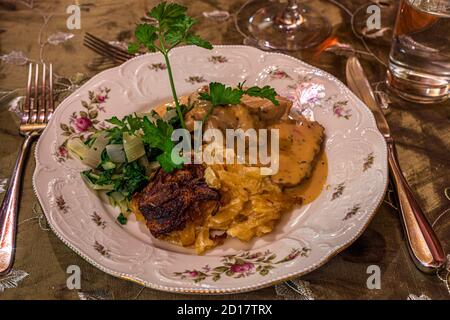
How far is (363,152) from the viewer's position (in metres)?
2.41

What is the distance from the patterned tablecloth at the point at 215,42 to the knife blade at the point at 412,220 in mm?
61

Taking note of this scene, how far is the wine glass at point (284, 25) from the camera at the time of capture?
3.37 m

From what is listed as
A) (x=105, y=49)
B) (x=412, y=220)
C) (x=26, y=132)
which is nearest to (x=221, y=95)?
(x=412, y=220)

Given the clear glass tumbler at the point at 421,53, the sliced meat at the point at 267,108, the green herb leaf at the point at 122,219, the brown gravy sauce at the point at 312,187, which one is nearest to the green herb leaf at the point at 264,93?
the sliced meat at the point at 267,108

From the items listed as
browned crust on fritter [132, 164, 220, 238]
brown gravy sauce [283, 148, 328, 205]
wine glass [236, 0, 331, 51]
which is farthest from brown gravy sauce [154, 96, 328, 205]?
wine glass [236, 0, 331, 51]

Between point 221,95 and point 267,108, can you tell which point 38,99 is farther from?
point 267,108

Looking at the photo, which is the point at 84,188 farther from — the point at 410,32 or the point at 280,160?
the point at 410,32

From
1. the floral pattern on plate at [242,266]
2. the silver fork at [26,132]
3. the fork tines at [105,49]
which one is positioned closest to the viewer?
the floral pattern on plate at [242,266]

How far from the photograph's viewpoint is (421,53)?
110 inches

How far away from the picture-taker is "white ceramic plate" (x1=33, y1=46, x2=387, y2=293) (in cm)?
200

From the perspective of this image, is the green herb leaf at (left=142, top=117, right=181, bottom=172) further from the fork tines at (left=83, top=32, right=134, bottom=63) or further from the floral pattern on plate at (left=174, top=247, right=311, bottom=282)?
the fork tines at (left=83, top=32, right=134, bottom=63)

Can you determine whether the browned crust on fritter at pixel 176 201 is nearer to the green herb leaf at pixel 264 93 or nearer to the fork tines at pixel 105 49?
the green herb leaf at pixel 264 93

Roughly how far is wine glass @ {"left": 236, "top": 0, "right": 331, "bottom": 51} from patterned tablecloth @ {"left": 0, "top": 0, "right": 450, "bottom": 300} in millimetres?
73

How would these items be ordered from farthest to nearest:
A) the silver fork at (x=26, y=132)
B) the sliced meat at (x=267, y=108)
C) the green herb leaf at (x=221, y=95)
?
the sliced meat at (x=267, y=108) < the green herb leaf at (x=221, y=95) < the silver fork at (x=26, y=132)
